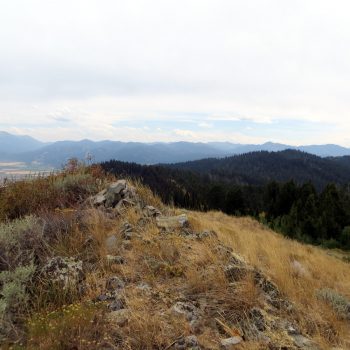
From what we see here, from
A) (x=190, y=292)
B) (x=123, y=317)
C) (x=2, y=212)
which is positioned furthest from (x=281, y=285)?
(x=2, y=212)

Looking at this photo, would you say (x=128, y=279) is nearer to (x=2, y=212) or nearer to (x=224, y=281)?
(x=224, y=281)

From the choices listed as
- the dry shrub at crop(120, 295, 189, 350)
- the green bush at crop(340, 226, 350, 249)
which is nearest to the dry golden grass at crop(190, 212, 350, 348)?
the dry shrub at crop(120, 295, 189, 350)

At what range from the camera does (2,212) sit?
682 cm

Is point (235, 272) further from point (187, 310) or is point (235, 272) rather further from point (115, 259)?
point (115, 259)

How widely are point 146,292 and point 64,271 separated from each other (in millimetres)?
1096

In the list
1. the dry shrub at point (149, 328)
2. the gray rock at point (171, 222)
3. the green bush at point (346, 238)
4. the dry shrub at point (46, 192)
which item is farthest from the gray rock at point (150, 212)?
the green bush at point (346, 238)

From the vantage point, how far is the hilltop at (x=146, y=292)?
11.3ft

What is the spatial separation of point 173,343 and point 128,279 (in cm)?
145

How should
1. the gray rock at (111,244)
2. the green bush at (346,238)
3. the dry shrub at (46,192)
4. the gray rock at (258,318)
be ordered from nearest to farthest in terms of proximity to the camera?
the gray rock at (258,318)
the gray rock at (111,244)
the dry shrub at (46,192)
the green bush at (346,238)

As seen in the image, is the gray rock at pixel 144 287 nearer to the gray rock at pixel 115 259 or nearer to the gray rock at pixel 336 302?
the gray rock at pixel 115 259

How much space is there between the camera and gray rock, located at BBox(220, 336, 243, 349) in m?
3.34

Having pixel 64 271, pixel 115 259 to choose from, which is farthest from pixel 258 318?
pixel 64 271

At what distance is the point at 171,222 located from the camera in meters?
6.75

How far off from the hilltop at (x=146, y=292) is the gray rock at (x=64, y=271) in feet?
0.04
